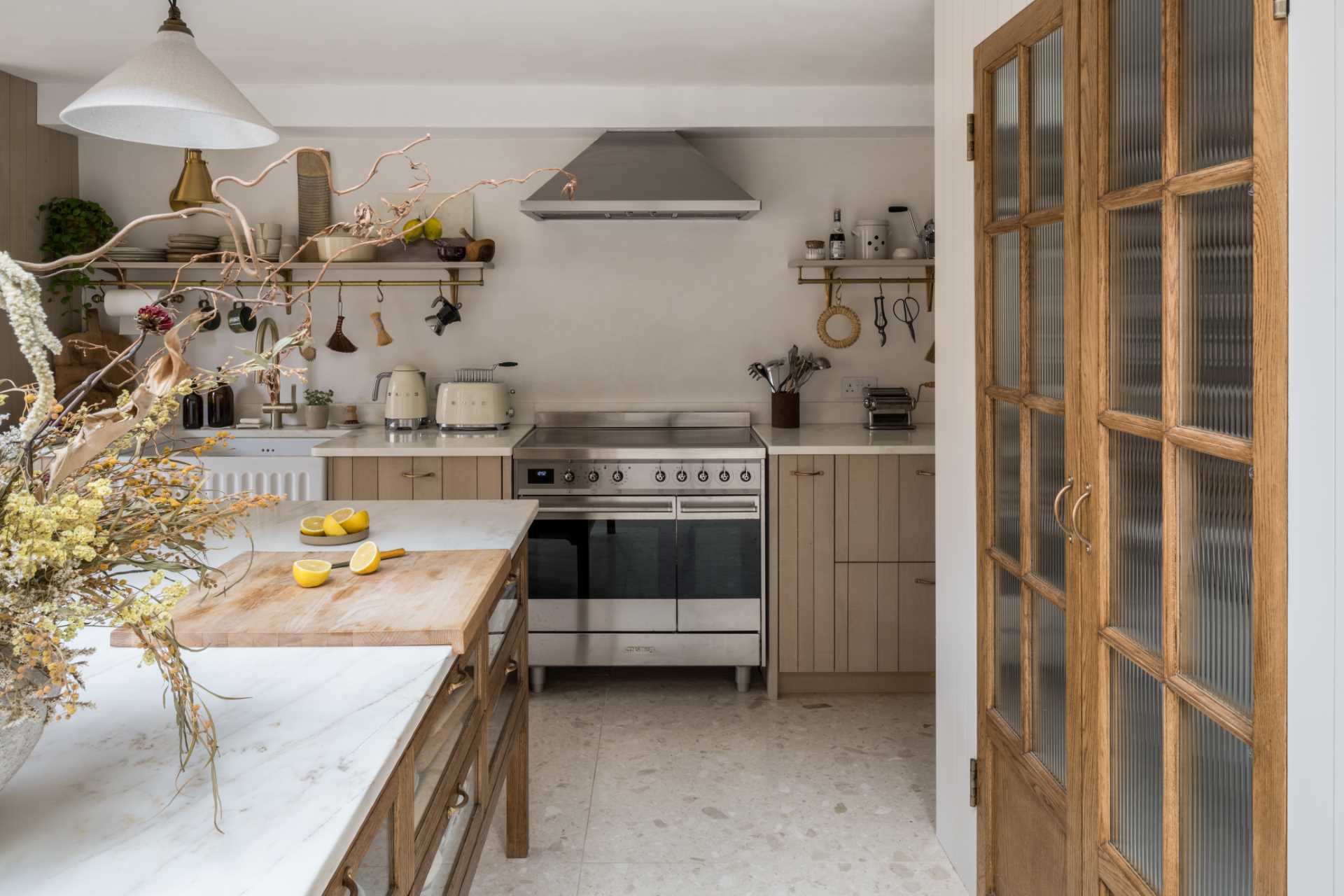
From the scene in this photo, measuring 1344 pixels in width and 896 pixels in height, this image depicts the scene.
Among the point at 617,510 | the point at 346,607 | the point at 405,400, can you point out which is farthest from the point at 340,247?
the point at 346,607

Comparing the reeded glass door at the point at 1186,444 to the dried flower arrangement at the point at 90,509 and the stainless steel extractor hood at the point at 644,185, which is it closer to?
the dried flower arrangement at the point at 90,509

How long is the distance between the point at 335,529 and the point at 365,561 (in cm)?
A: 33

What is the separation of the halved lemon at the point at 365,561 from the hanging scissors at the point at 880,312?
9.74ft

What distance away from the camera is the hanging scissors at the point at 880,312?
170 inches

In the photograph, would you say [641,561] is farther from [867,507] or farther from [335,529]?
[335,529]

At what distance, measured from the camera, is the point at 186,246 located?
4078 millimetres

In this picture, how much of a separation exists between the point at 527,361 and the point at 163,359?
3486 millimetres

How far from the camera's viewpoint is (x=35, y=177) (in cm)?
395

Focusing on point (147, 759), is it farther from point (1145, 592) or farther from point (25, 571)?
point (1145, 592)

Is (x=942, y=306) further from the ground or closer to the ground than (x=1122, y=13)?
closer to the ground

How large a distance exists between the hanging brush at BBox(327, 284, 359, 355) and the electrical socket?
212 cm

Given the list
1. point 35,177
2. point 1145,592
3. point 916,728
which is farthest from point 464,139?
point 1145,592
